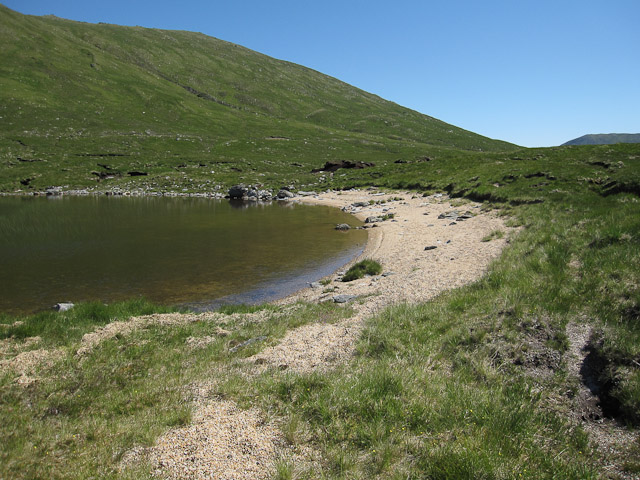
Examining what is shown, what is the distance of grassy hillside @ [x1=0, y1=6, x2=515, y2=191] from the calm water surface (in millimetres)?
33295

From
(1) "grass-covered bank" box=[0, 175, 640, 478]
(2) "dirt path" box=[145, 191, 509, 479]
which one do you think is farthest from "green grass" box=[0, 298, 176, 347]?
(2) "dirt path" box=[145, 191, 509, 479]

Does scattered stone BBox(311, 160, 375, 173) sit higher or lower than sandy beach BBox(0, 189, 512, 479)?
higher

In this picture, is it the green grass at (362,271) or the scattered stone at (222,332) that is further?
the green grass at (362,271)

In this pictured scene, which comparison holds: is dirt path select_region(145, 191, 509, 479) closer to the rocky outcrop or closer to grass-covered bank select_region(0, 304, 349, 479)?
grass-covered bank select_region(0, 304, 349, 479)

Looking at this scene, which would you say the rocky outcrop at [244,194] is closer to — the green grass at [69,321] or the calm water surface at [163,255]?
the calm water surface at [163,255]

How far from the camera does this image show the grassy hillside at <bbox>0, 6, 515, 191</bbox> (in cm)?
7281

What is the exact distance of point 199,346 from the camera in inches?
357

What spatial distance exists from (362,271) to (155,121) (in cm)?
12218

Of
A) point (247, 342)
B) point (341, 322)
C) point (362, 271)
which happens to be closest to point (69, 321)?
point (247, 342)

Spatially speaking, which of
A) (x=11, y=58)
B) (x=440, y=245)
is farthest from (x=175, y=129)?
→ (x=440, y=245)

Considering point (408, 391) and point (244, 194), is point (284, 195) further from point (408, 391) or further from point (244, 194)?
point (408, 391)

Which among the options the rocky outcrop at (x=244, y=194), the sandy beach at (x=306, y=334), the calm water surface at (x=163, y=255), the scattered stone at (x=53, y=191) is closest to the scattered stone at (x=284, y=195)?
the rocky outcrop at (x=244, y=194)

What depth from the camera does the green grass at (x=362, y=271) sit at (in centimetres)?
1670

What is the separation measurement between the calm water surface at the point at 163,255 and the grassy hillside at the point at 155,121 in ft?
109
